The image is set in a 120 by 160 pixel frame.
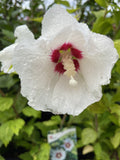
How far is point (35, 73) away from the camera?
0.47m

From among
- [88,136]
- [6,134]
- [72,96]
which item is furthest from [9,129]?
[72,96]

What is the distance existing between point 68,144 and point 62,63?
18.7 inches

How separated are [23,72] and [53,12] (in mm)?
157

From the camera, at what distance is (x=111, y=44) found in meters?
0.43

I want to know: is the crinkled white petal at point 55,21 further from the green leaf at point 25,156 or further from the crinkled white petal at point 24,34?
the green leaf at point 25,156

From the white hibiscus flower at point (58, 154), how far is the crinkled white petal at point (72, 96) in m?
0.46

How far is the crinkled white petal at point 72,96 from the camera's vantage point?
48 centimetres

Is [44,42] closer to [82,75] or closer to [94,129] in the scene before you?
[82,75]

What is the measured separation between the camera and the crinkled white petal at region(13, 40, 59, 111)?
436 millimetres

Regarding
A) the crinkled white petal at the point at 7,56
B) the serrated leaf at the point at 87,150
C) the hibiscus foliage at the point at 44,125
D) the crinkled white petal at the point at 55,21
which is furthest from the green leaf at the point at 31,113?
the crinkled white petal at the point at 55,21

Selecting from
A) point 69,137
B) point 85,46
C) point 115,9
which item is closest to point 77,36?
point 85,46

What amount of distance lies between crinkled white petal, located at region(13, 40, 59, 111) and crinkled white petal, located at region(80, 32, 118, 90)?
11 cm

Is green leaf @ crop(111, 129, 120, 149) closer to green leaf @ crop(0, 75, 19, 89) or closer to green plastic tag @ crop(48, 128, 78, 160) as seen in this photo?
green plastic tag @ crop(48, 128, 78, 160)

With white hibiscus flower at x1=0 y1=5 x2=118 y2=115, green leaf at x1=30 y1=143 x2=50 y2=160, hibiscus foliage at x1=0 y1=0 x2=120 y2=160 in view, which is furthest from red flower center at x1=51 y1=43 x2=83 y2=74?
green leaf at x1=30 y1=143 x2=50 y2=160
